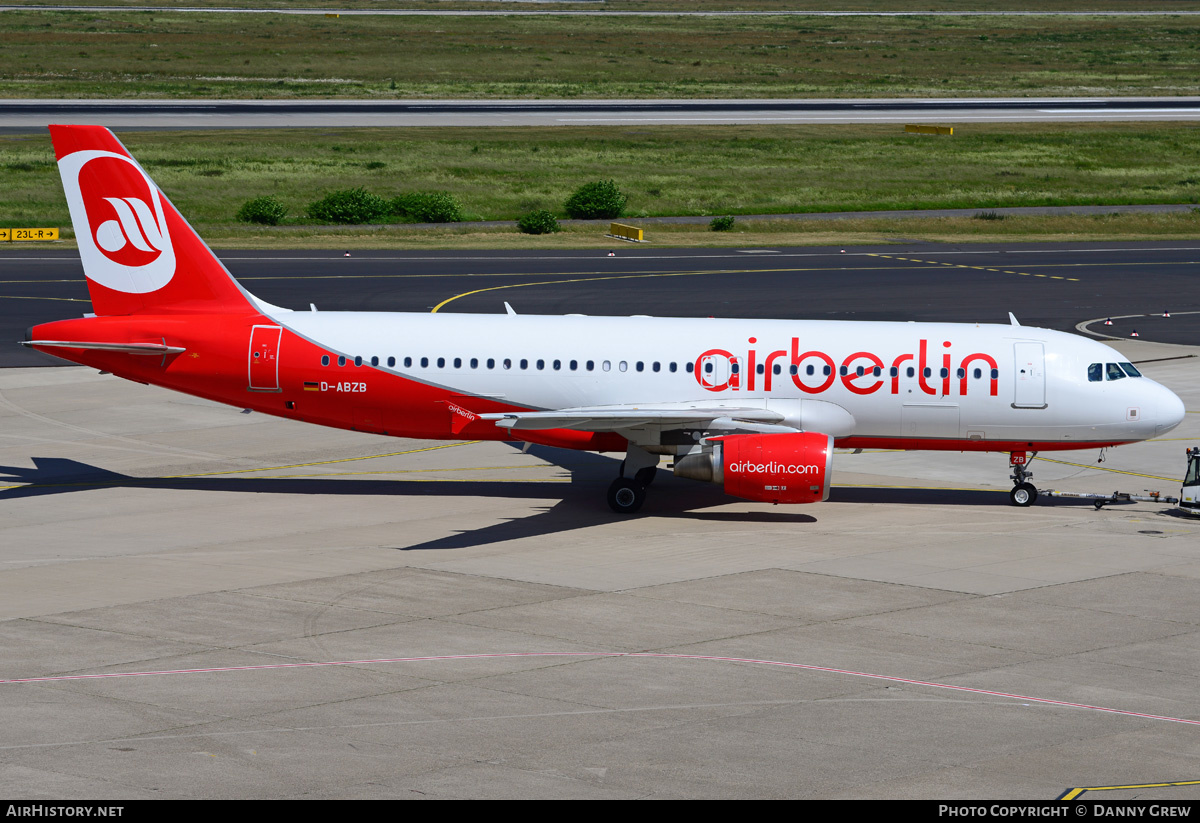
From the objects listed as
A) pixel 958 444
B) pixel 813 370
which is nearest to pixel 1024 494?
pixel 958 444

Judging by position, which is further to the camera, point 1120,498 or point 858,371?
point 1120,498

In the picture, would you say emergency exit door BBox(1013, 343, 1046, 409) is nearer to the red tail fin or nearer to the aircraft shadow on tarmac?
the aircraft shadow on tarmac

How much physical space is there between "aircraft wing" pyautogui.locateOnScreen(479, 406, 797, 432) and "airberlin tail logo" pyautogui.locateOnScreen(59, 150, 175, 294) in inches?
388

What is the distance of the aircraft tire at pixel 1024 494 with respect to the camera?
37125 mm

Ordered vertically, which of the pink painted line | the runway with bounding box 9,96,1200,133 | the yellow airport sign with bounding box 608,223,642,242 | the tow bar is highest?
the runway with bounding box 9,96,1200,133

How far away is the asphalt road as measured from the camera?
208ft

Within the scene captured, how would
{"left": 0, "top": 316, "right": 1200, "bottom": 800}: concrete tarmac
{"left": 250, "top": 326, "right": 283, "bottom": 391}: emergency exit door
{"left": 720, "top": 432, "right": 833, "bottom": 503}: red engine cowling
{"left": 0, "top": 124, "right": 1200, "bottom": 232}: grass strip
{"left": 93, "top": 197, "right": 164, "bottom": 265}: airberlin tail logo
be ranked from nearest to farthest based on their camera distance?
{"left": 0, "top": 316, "right": 1200, "bottom": 800}: concrete tarmac < {"left": 720, "top": 432, "right": 833, "bottom": 503}: red engine cowling < {"left": 250, "top": 326, "right": 283, "bottom": 391}: emergency exit door < {"left": 93, "top": 197, "right": 164, "bottom": 265}: airberlin tail logo < {"left": 0, "top": 124, "right": 1200, "bottom": 232}: grass strip

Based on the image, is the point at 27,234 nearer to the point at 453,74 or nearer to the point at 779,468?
the point at 779,468

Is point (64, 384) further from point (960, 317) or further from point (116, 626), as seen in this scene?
point (960, 317)

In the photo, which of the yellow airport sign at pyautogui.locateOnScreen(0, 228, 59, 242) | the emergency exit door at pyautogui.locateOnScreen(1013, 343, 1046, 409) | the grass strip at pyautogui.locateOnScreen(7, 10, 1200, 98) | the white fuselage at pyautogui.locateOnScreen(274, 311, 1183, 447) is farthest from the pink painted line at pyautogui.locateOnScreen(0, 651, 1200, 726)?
the grass strip at pyautogui.locateOnScreen(7, 10, 1200, 98)

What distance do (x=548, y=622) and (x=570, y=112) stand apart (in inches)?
4666

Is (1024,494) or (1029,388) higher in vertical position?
(1029,388)

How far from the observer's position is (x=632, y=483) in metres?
35.8
